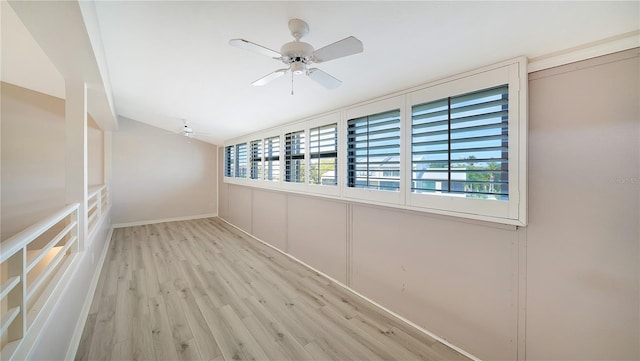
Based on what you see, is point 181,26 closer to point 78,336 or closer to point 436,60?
point 436,60

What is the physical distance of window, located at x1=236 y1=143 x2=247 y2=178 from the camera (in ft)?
17.8

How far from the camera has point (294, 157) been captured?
12.3 feet

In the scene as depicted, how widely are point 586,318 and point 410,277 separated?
42.9 inches

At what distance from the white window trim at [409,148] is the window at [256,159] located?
6.53 ft

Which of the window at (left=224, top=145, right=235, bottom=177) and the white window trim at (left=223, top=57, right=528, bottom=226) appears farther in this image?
the window at (left=224, top=145, right=235, bottom=177)

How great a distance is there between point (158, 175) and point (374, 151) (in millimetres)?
5792

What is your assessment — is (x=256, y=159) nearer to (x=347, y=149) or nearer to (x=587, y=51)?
(x=347, y=149)

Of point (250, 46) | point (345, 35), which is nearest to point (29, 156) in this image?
point (250, 46)

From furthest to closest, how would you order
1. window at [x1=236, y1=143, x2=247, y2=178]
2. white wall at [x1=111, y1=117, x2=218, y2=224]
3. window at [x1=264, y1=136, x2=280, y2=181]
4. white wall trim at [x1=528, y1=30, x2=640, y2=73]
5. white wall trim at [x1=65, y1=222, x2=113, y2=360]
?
white wall at [x1=111, y1=117, x2=218, y2=224] < window at [x1=236, y1=143, x2=247, y2=178] < window at [x1=264, y1=136, x2=280, y2=181] < white wall trim at [x1=65, y1=222, x2=113, y2=360] < white wall trim at [x1=528, y1=30, x2=640, y2=73]

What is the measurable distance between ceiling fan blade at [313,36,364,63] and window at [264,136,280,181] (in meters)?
2.80

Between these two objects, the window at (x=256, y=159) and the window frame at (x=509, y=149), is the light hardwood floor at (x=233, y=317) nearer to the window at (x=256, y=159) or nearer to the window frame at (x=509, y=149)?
the window frame at (x=509, y=149)

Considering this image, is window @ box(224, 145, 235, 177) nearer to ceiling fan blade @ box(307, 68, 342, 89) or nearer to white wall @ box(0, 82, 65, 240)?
white wall @ box(0, 82, 65, 240)

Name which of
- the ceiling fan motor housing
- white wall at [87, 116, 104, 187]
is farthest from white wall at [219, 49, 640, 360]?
white wall at [87, 116, 104, 187]

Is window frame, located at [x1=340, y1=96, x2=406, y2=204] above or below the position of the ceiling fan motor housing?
below
